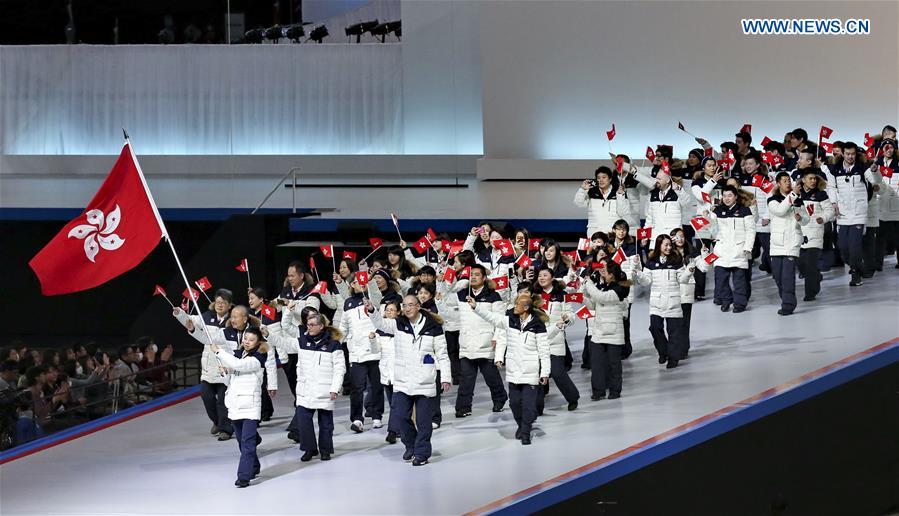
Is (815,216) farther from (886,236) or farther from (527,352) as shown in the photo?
(527,352)

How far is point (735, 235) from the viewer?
1380cm

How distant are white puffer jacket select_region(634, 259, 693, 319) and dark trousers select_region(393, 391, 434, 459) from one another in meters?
2.98

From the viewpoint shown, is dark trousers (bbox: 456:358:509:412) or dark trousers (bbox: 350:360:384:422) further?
dark trousers (bbox: 456:358:509:412)

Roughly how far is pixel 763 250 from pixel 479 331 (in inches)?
231

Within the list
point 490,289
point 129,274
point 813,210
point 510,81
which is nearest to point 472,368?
point 490,289

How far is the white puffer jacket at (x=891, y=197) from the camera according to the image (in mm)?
15242

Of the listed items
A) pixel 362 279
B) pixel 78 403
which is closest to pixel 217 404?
pixel 362 279

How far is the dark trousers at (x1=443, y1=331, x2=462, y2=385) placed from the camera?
41.0 feet

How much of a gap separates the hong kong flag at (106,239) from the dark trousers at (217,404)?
5.38 feet

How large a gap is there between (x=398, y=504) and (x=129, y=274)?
12562mm

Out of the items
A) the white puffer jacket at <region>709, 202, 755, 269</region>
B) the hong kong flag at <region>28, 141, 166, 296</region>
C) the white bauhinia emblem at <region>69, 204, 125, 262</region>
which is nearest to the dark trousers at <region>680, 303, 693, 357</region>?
the white puffer jacket at <region>709, 202, 755, 269</region>

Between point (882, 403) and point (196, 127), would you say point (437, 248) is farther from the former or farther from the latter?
point (196, 127)

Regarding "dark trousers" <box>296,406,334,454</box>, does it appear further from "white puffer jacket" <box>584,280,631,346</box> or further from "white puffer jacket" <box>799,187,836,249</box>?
"white puffer jacket" <box>799,187,836,249</box>

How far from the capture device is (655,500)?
1006 centimetres
